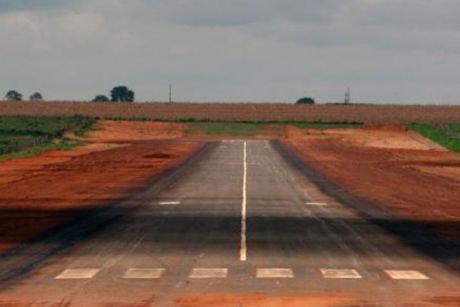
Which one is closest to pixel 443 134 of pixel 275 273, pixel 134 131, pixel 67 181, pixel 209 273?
pixel 134 131

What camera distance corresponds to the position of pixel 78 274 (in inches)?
913

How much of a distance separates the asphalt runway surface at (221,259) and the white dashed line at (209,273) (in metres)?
0.03

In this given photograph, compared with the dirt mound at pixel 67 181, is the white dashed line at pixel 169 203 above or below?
above

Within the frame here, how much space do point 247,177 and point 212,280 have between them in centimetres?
3737

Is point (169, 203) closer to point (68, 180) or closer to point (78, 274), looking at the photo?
point (68, 180)

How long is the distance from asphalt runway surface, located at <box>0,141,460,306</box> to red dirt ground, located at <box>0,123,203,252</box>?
5.21 ft

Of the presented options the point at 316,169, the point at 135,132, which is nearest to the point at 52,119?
the point at 135,132

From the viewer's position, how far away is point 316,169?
6788 cm

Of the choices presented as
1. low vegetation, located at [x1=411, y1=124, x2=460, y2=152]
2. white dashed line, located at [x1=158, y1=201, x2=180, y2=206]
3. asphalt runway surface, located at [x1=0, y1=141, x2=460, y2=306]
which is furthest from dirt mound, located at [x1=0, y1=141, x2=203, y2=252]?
low vegetation, located at [x1=411, y1=124, x2=460, y2=152]

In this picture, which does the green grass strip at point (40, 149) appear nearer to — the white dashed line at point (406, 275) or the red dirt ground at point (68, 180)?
the red dirt ground at point (68, 180)

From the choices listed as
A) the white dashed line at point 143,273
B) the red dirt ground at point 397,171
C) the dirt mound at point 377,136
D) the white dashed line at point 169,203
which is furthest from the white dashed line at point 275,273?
the dirt mound at point 377,136

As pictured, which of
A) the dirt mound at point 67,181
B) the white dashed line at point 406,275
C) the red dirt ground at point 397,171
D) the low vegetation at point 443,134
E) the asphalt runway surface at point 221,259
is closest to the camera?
the asphalt runway surface at point 221,259

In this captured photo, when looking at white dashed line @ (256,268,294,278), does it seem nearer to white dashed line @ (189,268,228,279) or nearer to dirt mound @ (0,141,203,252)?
white dashed line @ (189,268,228,279)

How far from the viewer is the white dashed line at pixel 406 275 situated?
2295 centimetres
